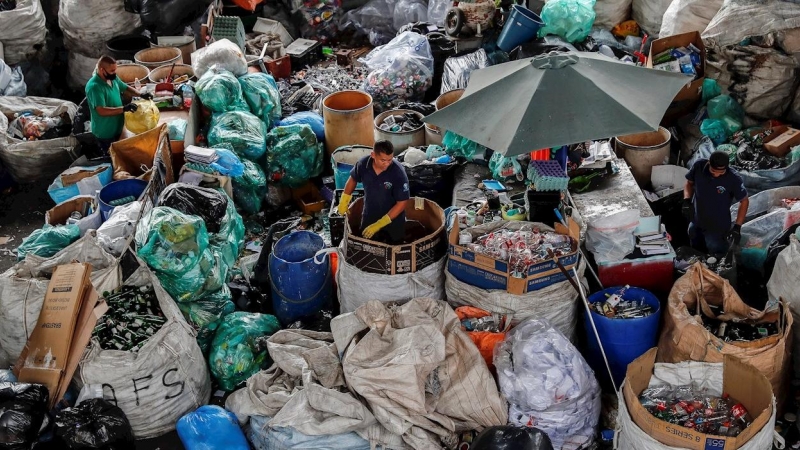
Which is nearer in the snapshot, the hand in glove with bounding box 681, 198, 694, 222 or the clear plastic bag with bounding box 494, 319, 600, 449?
the clear plastic bag with bounding box 494, 319, 600, 449

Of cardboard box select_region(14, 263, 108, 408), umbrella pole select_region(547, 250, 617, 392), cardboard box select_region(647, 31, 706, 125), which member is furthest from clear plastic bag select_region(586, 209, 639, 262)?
cardboard box select_region(14, 263, 108, 408)

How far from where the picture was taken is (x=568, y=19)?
315 inches

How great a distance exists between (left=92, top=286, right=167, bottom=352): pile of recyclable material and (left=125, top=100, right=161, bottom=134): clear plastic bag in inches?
85.9

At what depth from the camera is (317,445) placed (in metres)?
4.50

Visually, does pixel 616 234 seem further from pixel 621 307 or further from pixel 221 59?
pixel 221 59

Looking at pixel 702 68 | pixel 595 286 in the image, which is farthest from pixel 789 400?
pixel 702 68

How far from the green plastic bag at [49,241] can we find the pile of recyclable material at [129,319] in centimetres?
56

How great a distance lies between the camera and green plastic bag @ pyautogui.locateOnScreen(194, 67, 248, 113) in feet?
23.7

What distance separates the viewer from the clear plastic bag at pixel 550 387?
14.8 feet

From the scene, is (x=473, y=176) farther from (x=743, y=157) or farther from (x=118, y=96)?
(x=118, y=96)

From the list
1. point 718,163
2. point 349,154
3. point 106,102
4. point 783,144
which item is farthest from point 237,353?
point 783,144

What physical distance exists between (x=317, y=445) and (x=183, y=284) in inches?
56.9

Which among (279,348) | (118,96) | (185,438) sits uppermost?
(118,96)

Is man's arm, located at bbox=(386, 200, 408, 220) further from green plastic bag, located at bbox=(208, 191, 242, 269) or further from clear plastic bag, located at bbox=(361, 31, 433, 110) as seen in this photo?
clear plastic bag, located at bbox=(361, 31, 433, 110)
